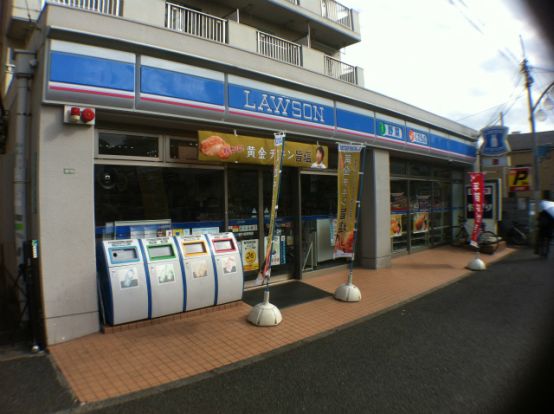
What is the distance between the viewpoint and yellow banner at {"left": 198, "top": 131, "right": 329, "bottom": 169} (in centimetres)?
589

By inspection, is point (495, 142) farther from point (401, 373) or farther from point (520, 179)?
point (401, 373)

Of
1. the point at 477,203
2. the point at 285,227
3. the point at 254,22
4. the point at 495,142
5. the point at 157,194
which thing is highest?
the point at 254,22

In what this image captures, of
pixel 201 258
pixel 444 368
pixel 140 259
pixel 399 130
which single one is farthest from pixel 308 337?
pixel 399 130

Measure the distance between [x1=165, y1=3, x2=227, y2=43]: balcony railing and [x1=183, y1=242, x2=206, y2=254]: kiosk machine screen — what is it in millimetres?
6777

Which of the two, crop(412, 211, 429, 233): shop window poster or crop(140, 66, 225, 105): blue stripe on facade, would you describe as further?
crop(412, 211, 429, 233): shop window poster

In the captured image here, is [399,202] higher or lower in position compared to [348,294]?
higher

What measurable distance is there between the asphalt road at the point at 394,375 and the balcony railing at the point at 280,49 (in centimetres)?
997

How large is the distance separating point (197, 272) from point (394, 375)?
3.25 meters

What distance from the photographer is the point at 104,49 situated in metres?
4.86

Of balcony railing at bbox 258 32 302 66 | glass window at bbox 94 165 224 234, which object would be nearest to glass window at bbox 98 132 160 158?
glass window at bbox 94 165 224 234

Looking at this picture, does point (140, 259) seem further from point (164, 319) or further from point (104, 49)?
point (104, 49)

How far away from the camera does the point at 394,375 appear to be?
3645 millimetres

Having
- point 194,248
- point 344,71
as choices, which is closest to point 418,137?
point 344,71

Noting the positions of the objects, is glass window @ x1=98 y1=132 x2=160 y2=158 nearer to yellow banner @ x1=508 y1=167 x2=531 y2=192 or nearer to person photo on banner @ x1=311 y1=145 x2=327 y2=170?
person photo on banner @ x1=311 y1=145 x2=327 y2=170
